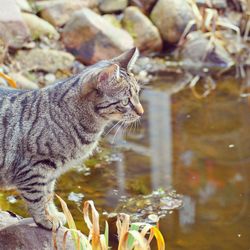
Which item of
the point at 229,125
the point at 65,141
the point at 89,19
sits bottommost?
the point at 229,125

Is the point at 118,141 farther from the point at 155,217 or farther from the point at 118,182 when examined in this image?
the point at 155,217

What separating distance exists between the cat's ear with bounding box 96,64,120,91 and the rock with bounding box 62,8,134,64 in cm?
431

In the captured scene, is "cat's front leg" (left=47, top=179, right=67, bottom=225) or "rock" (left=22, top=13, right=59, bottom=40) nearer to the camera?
"cat's front leg" (left=47, top=179, right=67, bottom=225)

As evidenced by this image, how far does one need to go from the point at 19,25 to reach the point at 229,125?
272 centimetres

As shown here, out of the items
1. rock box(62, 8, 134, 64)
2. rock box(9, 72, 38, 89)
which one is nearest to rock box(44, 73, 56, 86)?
rock box(9, 72, 38, 89)

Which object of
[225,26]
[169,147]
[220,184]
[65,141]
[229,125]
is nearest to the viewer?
[65,141]

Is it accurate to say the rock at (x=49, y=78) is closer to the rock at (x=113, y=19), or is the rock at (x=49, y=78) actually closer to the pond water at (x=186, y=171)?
the pond water at (x=186, y=171)

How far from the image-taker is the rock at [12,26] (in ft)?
25.2

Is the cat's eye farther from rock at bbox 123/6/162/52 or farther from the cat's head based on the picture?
rock at bbox 123/6/162/52

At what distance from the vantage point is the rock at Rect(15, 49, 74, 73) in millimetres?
7848

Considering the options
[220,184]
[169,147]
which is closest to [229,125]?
[169,147]

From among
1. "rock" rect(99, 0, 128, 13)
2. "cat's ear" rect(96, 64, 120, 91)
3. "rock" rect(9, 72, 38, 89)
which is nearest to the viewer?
"cat's ear" rect(96, 64, 120, 91)

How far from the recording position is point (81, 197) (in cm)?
534

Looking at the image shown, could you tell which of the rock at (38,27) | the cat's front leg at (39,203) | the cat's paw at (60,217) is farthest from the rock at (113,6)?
the cat's front leg at (39,203)
